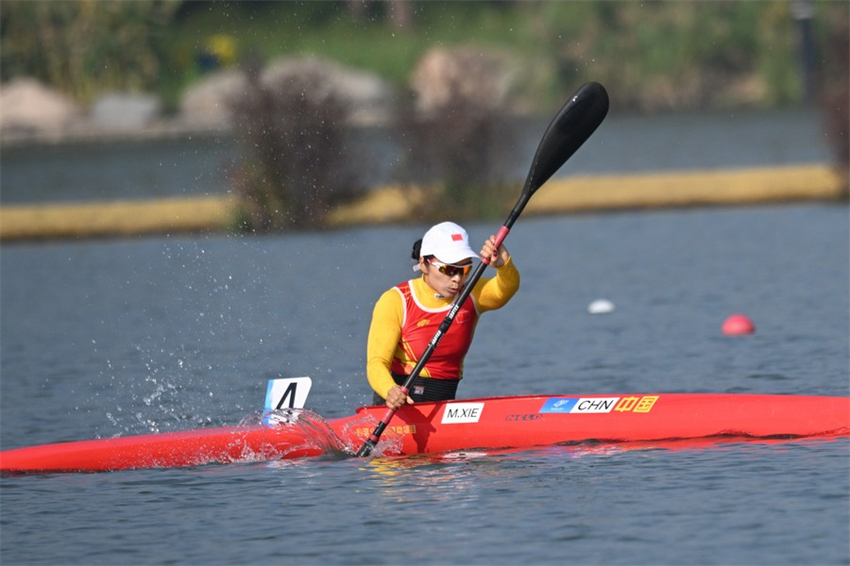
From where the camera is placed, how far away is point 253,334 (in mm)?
20359

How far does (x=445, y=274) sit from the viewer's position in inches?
480

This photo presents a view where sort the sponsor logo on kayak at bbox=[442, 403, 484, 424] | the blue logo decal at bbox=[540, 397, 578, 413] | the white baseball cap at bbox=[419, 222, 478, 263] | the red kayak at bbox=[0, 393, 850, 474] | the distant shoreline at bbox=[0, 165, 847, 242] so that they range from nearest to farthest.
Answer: the white baseball cap at bbox=[419, 222, 478, 263] < the red kayak at bbox=[0, 393, 850, 474] < the sponsor logo on kayak at bbox=[442, 403, 484, 424] < the blue logo decal at bbox=[540, 397, 578, 413] < the distant shoreline at bbox=[0, 165, 847, 242]

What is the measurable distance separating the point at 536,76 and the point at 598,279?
1545 inches

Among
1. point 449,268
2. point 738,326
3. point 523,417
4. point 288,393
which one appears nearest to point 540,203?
point 738,326

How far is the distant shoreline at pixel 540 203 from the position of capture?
1254 inches

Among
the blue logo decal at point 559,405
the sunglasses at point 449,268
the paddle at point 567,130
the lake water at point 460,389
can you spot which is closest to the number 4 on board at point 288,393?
the lake water at point 460,389

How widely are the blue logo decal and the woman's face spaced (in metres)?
1.02

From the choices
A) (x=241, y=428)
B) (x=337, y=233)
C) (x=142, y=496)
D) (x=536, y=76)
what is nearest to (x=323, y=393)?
(x=241, y=428)

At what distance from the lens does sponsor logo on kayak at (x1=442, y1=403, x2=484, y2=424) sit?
12258 mm

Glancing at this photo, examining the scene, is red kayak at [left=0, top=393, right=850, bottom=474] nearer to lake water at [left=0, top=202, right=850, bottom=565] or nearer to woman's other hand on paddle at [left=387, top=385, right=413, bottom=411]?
lake water at [left=0, top=202, right=850, bottom=565]

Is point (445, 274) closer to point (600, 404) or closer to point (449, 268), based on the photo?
point (449, 268)

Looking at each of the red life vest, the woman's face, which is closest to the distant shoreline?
the red life vest

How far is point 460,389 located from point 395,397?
422cm

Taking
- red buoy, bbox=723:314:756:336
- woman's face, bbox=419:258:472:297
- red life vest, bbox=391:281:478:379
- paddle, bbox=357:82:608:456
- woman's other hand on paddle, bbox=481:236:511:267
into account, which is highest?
paddle, bbox=357:82:608:456
